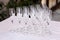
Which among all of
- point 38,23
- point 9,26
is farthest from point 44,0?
point 9,26

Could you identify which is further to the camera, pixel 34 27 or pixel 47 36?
pixel 34 27

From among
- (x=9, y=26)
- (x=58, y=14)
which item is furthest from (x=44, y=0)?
(x=9, y=26)

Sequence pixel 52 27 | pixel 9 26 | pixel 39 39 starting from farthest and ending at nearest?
pixel 9 26
pixel 52 27
pixel 39 39

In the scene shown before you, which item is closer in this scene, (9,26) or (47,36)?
(47,36)

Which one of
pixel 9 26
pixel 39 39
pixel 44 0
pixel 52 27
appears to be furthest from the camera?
pixel 44 0

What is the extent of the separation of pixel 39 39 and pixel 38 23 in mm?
197

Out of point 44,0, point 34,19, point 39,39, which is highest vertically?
point 44,0

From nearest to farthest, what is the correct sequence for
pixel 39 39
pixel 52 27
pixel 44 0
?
pixel 39 39, pixel 52 27, pixel 44 0

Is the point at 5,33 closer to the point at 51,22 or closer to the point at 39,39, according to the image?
the point at 39,39

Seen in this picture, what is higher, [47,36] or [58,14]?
[58,14]

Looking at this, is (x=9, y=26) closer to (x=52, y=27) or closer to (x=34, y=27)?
(x=34, y=27)

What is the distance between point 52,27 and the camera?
1.02 m

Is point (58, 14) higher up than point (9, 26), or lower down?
higher up

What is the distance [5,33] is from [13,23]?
17 centimetres
